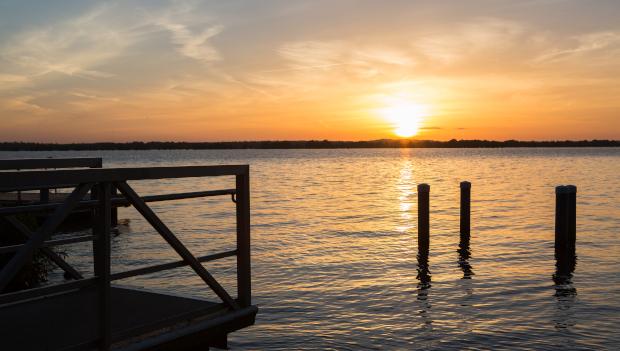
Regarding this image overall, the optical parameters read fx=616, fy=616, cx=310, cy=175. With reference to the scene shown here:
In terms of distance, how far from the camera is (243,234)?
21.6ft

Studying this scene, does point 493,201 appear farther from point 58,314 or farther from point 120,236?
point 58,314

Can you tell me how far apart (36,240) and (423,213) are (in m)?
16.6

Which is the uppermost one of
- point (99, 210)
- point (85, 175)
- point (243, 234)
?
point (85, 175)

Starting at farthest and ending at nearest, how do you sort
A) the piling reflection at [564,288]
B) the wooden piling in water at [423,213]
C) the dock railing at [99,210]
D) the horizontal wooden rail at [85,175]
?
the wooden piling in water at [423,213], the piling reflection at [564,288], the dock railing at [99,210], the horizontal wooden rail at [85,175]

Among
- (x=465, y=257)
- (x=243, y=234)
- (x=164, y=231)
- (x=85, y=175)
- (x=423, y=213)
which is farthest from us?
(x=423, y=213)

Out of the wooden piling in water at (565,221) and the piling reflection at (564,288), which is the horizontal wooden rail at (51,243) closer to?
the piling reflection at (564,288)

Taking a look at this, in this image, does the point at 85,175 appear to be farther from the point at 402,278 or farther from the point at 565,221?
the point at 565,221

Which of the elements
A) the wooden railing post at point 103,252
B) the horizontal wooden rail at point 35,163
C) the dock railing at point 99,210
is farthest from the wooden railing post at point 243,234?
the horizontal wooden rail at point 35,163

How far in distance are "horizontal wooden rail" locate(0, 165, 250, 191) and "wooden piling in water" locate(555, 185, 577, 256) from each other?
49.0 feet

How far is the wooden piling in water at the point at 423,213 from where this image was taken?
64.6 feet

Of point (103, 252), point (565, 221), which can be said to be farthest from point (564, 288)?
point (103, 252)

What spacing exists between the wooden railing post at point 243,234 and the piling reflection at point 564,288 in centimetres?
736

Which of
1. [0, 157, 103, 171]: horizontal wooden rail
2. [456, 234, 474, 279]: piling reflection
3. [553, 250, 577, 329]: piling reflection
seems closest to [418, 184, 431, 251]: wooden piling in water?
[456, 234, 474, 279]: piling reflection

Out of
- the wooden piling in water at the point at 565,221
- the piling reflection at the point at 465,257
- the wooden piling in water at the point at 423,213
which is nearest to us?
the piling reflection at the point at 465,257
